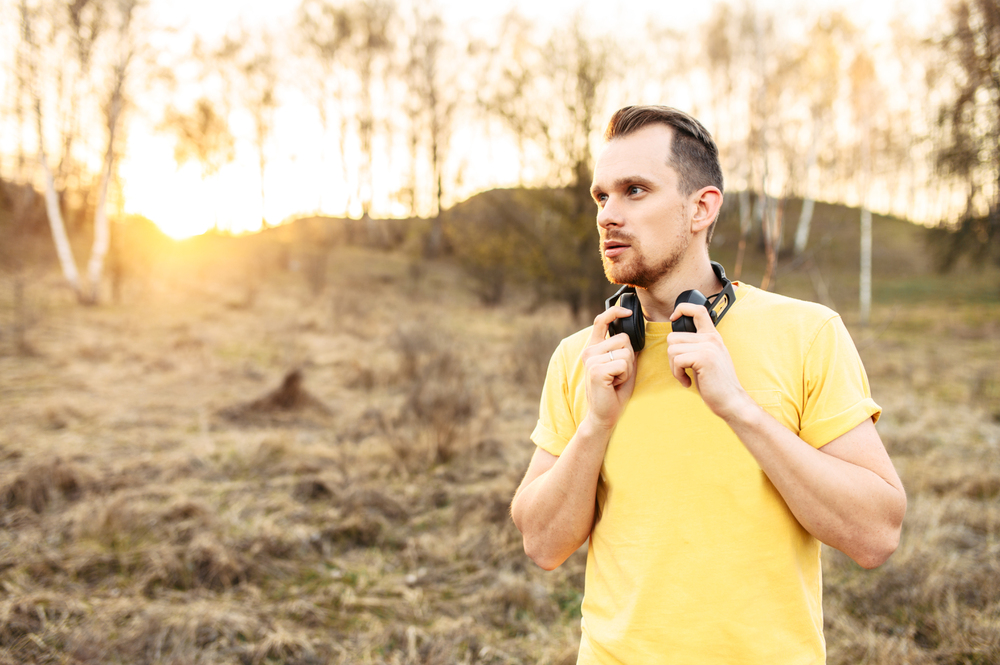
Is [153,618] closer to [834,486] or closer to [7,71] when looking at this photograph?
[834,486]

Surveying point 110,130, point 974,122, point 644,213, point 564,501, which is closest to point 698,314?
point 644,213

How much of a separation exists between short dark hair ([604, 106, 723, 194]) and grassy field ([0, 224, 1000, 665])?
101 inches

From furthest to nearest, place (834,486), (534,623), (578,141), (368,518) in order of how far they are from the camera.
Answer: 1. (578,141)
2. (368,518)
3. (534,623)
4. (834,486)

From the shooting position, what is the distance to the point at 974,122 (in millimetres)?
8180

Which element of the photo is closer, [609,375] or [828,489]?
[828,489]

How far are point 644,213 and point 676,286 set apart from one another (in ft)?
0.72

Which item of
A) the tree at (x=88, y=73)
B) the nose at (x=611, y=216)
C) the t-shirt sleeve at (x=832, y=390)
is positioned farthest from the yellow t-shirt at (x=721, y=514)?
the tree at (x=88, y=73)

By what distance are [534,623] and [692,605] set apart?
7.70 feet

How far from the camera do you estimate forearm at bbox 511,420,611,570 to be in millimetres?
1385

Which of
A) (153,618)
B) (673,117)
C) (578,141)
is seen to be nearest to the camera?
(673,117)

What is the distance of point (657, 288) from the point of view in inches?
60.4

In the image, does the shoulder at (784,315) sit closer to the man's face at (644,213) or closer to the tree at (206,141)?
the man's face at (644,213)

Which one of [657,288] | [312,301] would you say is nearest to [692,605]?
[657,288]

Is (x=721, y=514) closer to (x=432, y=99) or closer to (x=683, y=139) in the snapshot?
(x=683, y=139)
